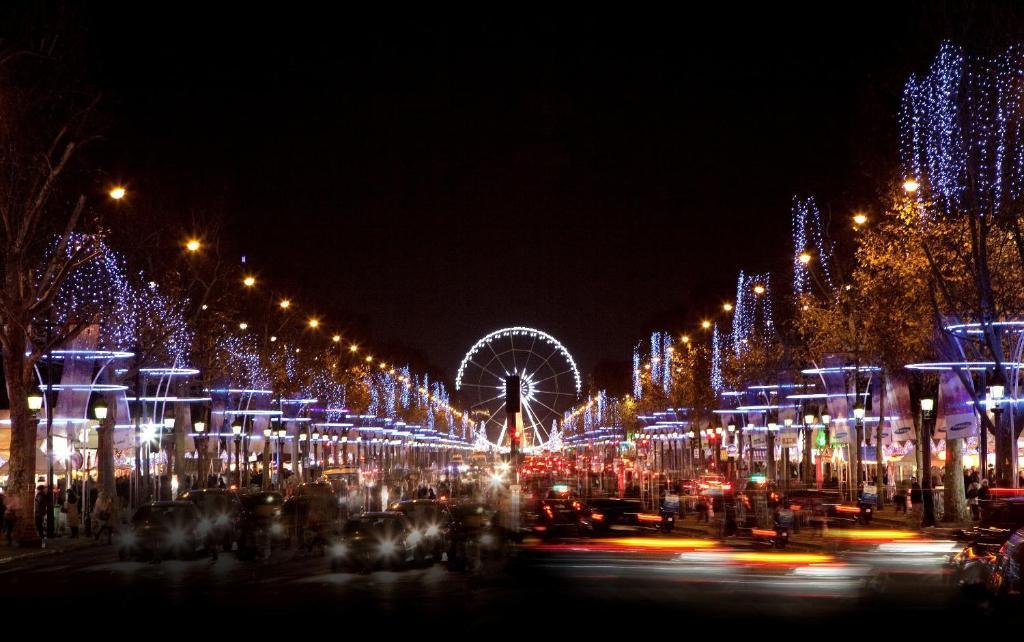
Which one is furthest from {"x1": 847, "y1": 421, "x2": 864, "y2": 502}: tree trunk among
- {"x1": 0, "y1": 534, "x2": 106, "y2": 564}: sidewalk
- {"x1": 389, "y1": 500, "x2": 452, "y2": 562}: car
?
{"x1": 0, "y1": 534, "x2": 106, "y2": 564}: sidewalk

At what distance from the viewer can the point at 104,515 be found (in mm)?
52000

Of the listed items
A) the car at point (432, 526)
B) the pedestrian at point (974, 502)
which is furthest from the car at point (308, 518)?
the pedestrian at point (974, 502)

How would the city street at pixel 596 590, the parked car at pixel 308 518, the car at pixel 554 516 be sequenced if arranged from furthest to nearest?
the parked car at pixel 308 518
the car at pixel 554 516
the city street at pixel 596 590

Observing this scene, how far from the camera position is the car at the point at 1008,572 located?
1792 centimetres

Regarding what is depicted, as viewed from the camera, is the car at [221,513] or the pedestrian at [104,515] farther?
the pedestrian at [104,515]

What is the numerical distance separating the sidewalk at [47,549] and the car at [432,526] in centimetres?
1278

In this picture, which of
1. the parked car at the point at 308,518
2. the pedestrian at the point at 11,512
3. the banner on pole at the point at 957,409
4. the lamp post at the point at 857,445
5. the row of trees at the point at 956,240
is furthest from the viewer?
the lamp post at the point at 857,445

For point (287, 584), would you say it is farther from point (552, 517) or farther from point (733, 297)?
point (733, 297)

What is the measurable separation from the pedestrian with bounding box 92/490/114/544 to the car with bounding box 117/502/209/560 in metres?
13.4

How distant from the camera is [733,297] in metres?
127

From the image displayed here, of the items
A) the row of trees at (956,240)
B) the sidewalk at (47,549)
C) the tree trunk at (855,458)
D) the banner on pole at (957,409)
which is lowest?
the sidewalk at (47,549)

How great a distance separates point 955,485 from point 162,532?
2731 cm

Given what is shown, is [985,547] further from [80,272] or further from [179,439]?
[179,439]

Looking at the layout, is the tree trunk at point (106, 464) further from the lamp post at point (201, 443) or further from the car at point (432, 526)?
the car at point (432, 526)
